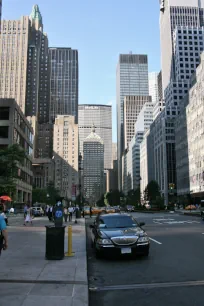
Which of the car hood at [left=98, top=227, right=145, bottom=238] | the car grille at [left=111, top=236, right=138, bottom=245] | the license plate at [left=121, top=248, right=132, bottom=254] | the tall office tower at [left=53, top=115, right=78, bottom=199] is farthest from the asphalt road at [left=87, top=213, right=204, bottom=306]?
the tall office tower at [left=53, top=115, right=78, bottom=199]

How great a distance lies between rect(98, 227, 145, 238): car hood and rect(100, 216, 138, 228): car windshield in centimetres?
50

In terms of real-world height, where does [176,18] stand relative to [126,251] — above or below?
above

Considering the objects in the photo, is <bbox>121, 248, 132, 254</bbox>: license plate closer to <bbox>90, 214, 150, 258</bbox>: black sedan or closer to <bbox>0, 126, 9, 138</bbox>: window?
<bbox>90, 214, 150, 258</bbox>: black sedan

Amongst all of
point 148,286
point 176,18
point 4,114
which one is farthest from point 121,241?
point 176,18

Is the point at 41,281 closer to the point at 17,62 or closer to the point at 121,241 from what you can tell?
the point at 121,241

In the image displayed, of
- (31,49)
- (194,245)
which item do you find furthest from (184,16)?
(194,245)

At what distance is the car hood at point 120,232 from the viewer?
1016 cm

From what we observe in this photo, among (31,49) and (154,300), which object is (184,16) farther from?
(154,300)

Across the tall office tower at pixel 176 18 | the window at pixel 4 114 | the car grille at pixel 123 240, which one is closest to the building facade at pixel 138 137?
the tall office tower at pixel 176 18

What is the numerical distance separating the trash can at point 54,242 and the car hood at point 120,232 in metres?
1.36

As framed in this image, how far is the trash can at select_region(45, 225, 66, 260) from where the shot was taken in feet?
31.9

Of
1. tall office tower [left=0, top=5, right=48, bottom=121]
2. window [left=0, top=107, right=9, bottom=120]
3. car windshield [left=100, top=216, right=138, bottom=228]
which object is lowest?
car windshield [left=100, top=216, right=138, bottom=228]

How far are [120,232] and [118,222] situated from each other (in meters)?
1.24

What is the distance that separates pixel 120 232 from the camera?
33.8 ft
